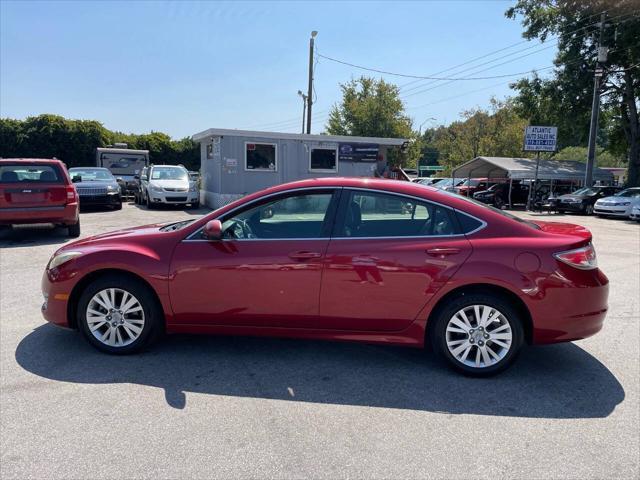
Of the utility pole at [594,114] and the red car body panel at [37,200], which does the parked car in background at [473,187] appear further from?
the red car body panel at [37,200]

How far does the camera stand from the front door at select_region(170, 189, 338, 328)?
3.90 meters

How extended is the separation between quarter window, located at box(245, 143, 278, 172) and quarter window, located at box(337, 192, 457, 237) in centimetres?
1472

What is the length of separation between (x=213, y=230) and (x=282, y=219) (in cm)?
60

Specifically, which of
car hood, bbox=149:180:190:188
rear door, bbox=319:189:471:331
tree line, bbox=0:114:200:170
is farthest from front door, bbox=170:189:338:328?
tree line, bbox=0:114:200:170

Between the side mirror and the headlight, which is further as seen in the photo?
the headlight

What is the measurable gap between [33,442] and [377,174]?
691 inches

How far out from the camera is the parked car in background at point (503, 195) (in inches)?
1056

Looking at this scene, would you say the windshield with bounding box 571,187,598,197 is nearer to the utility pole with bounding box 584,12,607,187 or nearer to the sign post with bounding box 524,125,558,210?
the utility pole with bounding box 584,12,607,187

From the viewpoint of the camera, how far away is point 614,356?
175 inches

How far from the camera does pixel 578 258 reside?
3.79 meters

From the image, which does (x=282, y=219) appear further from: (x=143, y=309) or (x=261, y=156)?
(x=261, y=156)

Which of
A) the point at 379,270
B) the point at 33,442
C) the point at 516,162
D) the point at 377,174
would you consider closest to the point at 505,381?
the point at 379,270

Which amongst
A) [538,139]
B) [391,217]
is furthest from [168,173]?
[538,139]

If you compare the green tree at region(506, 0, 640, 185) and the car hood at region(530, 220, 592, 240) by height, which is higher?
the green tree at region(506, 0, 640, 185)
